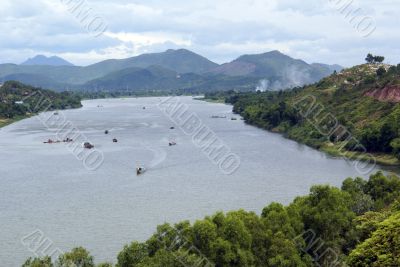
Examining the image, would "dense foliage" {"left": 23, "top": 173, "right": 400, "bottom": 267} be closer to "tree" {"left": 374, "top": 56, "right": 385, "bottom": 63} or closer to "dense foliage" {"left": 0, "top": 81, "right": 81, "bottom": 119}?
"tree" {"left": 374, "top": 56, "right": 385, "bottom": 63}

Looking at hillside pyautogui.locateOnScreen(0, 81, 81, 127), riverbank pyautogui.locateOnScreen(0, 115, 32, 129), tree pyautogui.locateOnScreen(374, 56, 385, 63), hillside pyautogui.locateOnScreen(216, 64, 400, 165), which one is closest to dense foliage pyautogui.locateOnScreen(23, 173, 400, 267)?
hillside pyautogui.locateOnScreen(216, 64, 400, 165)

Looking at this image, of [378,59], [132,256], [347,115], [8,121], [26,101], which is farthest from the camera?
[26,101]

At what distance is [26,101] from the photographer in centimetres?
13912

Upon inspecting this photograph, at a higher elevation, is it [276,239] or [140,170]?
[276,239]

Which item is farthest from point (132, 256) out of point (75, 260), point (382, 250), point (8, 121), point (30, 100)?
point (30, 100)

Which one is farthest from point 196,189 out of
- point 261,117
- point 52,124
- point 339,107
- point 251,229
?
point 52,124

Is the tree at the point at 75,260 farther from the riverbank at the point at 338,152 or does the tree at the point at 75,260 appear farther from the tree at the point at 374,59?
the tree at the point at 374,59

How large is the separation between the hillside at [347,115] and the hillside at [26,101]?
51.4m

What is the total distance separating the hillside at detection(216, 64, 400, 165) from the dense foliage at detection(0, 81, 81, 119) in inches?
2202

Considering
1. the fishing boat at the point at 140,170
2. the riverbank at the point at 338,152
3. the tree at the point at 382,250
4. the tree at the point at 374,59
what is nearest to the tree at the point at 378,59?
the tree at the point at 374,59

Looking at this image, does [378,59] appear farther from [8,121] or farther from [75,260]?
[75,260]

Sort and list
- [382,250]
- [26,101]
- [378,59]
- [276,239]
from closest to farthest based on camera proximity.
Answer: [382,250], [276,239], [378,59], [26,101]

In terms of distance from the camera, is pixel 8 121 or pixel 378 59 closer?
pixel 8 121

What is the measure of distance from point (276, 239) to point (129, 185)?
24.3 m
